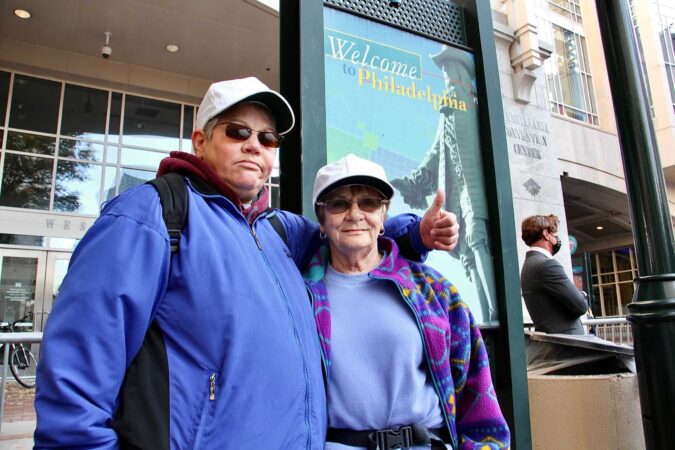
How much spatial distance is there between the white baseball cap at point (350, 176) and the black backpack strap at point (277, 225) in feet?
0.61

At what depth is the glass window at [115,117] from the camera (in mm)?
13133

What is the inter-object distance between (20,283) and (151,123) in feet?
17.4

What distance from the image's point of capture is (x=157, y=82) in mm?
13711

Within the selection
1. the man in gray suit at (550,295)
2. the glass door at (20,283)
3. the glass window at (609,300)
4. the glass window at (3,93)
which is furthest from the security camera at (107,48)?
the glass window at (609,300)

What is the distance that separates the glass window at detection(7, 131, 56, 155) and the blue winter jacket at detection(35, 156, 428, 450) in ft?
43.2

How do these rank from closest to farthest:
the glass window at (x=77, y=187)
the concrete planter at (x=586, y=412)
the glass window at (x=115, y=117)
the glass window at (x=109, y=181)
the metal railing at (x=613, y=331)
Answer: the concrete planter at (x=586, y=412), the metal railing at (x=613, y=331), the glass window at (x=77, y=187), the glass window at (x=109, y=181), the glass window at (x=115, y=117)

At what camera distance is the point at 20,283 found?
11.7m

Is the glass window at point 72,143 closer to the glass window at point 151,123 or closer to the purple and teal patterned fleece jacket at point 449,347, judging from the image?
the glass window at point 151,123

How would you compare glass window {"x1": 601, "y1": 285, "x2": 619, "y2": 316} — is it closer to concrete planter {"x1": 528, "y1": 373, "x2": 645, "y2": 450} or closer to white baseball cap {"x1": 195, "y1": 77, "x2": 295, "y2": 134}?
concrete planter {"x1": 528, "y1": 373, "x2": 645, "y2": 450}

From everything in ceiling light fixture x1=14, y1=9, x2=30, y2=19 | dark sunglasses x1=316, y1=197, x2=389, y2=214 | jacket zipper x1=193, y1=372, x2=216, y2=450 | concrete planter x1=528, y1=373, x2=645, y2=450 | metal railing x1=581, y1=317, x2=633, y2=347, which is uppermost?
ceiling light fixture x1=14, y1=9, x2=30, y2=19

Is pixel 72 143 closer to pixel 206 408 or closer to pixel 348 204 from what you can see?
pixel 348 204

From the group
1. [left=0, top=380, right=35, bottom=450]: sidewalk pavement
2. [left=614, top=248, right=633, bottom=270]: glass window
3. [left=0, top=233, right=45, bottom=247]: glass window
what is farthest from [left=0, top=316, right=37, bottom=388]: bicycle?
[left=614, top=248, right=633, bottom=270]: glass window

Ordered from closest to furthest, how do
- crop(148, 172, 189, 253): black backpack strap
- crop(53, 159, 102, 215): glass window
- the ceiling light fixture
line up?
crop(148, 172, 189, 253): black backpack strap, the ceiling light fixture, crop(53, 159, 102, 215): glass window

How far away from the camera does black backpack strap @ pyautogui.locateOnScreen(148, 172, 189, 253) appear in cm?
133
